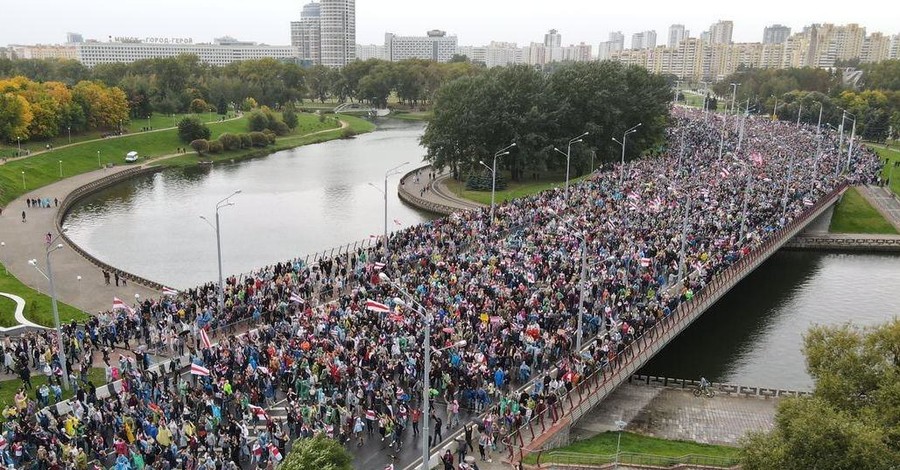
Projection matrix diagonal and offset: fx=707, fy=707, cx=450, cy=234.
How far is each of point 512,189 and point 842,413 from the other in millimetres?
58491

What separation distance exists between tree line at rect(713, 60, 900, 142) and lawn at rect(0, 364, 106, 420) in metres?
91.6

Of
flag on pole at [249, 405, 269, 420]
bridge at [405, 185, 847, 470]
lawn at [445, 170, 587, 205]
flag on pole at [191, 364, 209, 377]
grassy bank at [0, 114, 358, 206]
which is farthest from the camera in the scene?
grassy bank at [0, 114, 358, 206]

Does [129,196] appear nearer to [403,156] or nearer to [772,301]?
[403,156]

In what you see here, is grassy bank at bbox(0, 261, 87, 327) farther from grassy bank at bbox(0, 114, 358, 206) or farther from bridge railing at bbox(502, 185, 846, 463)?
grassy bank at bbox(0, 114, 358, 206)

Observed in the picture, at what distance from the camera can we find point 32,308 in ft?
126

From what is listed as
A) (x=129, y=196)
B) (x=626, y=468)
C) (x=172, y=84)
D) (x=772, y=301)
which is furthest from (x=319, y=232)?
(x=172, y=84)

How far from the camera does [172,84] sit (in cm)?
14675

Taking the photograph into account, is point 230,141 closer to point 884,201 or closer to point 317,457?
point 884,201

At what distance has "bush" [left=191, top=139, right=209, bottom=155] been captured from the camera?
107 metres

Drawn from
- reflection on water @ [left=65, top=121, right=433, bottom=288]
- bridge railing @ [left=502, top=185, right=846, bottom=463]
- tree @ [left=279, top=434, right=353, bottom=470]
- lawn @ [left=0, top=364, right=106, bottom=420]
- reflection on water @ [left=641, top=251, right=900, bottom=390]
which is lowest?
reflection on water @ [left=641, top=251, right=900, bottom=390]

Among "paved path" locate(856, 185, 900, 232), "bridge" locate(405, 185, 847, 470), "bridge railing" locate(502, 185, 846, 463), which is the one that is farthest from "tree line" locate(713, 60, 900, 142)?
"bridge" locate(405, 185, 847, 470)

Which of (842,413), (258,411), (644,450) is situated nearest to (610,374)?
(644,450)

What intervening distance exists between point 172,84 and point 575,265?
130 m

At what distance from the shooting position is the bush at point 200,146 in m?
107
